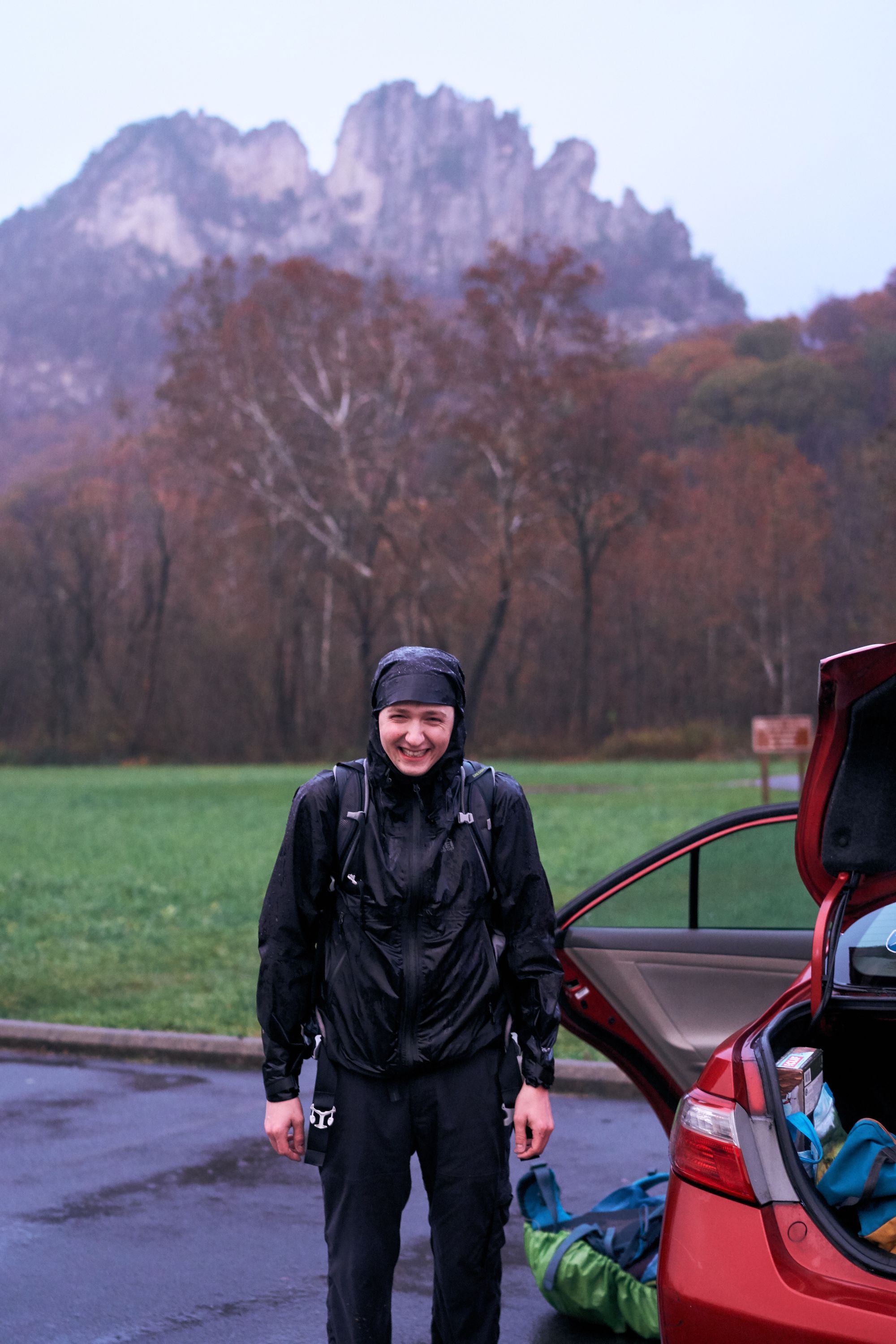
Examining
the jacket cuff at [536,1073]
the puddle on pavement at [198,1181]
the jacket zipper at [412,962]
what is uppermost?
the jacket zipper at [412,962]

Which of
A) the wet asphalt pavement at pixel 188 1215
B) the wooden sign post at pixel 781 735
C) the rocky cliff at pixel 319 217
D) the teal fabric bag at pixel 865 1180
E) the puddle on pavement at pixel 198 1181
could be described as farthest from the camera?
the rocky cliff at pixel 319 217

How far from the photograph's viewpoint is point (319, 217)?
16138 centimetres

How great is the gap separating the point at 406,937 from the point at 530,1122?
49 cm

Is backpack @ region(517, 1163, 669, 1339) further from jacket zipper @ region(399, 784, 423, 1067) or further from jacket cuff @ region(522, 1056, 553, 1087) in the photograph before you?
jacket zipper @ region(399, 784, 423, 1067)

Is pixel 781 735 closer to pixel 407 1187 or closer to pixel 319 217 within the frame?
pixel 407 1187

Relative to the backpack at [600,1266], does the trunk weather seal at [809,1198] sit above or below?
above

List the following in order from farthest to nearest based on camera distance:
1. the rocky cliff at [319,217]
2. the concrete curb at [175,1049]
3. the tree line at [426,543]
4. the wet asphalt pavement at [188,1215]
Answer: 1. the rocky cliff at [319,217]
2. the tree line at [426,543]
3. the concrete curb at [175,1049]
4. the wet asphalt pavement at [188,1215]

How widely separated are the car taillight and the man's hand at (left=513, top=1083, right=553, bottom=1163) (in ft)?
0.99

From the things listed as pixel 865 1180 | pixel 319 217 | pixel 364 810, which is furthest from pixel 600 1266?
pixel 319 217

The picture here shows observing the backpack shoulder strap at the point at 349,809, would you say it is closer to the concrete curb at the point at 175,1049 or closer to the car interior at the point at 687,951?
the car interior at the point at 687,951

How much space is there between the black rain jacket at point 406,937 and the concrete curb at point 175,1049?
156 inches

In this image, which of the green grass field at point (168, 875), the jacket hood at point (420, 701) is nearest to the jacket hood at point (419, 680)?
the jacket hood at point (420, 701)

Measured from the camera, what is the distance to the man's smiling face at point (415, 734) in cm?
312

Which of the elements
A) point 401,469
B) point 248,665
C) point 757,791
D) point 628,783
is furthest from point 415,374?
point 757,791
